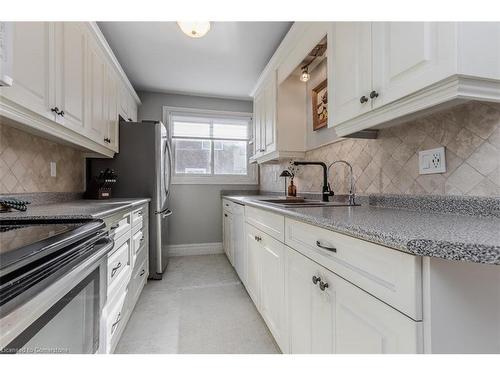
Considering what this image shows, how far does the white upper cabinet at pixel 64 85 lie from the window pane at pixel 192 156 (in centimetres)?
126

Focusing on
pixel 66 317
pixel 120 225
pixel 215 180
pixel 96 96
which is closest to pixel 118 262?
pixel 120 225

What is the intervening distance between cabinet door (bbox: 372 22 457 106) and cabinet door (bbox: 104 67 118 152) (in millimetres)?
2288

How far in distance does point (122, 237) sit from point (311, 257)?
1.31 metres

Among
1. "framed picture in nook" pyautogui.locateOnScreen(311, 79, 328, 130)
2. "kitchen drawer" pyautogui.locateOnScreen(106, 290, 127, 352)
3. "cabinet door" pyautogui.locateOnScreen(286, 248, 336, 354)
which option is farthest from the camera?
"framed picture in nook" pyautogui.locateOnScreen(311, 79, 328, 130)

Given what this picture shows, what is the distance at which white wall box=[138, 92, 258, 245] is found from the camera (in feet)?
11.8

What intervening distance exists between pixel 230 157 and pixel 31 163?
101 inches

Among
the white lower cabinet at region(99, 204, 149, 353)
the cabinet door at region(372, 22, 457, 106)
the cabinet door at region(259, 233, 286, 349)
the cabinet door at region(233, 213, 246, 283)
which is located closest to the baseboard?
the cabinet door at region(233, 213, 246, 283)

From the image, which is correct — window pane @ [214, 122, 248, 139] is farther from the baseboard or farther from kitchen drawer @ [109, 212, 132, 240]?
kitchen drawer @ [109, 212, 132, 240]

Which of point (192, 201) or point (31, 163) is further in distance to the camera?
point (192, 201)

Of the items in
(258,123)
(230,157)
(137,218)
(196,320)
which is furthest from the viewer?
(230,157)

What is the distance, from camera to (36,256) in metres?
0.56

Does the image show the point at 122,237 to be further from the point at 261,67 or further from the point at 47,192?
the point at 261,67

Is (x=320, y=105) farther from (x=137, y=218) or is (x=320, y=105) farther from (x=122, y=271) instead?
A: (x=122, y=271)

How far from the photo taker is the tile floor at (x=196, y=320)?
1.53 meters
